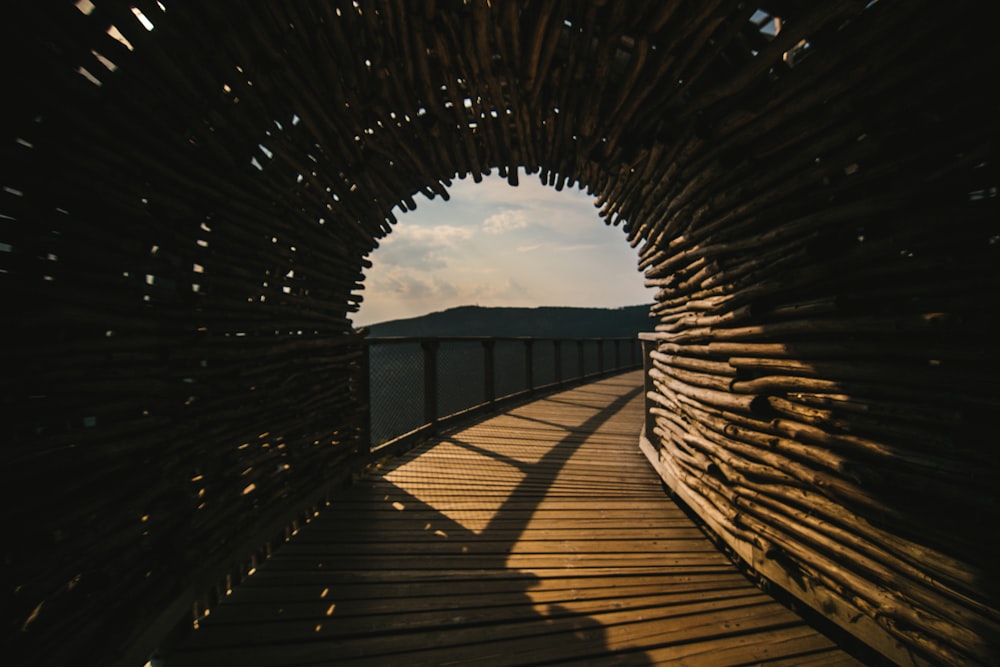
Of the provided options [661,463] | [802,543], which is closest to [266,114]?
[802,543]

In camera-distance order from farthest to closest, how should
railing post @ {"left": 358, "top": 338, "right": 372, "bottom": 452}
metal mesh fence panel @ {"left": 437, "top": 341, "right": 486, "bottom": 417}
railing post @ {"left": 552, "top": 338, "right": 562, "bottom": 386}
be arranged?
1. railing post @ {"left": 552, "top": 338, "right": 562, "bottom": 386}
2. metal mesh fence panel @ {"left": 437, "top": 341, "right": 486, "bottom": 417}
3. railing post @ {"left": 358, "top": 338, "right": 372, "bottom": 452}

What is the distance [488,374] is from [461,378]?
1.84 ft

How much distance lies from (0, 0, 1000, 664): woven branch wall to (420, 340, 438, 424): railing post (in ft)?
7.29

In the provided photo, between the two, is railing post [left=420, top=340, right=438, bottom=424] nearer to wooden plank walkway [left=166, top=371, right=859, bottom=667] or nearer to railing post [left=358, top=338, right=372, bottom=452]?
railing post [left=358, top=338, right=372, bottom=452]

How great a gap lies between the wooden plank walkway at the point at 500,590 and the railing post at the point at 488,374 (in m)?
3.25

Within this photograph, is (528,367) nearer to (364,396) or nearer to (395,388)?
(395,388)

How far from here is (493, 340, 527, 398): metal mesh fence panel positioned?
27.9ft

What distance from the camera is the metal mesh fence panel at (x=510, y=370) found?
850 cm

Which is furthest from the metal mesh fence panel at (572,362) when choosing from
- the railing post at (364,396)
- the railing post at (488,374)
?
the railing post at (364,396)

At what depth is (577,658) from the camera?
190cm

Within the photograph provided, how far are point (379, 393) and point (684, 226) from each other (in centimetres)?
376

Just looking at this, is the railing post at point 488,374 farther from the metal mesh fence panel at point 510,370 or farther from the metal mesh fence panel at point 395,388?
the metal mesh fence panel at point 395,388

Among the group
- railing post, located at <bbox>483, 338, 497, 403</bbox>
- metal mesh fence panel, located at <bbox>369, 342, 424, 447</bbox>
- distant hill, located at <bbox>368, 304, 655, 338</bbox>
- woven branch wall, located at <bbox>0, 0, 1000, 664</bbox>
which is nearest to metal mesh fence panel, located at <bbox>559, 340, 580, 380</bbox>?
railing post, located at <bbox>483, 338, 497, 403</bbox>

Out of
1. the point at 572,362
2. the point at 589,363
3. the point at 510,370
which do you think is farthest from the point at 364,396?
the point at 589,363
